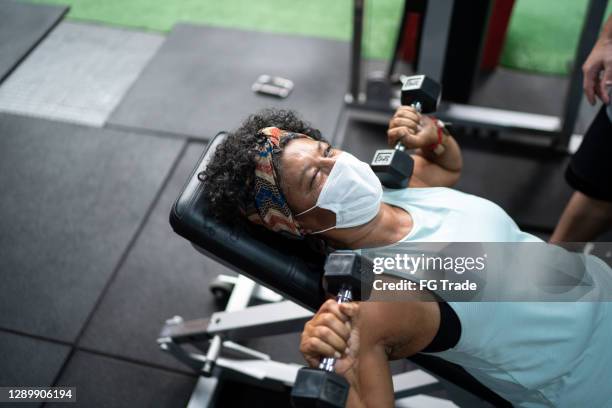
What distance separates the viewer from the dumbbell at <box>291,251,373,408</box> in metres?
0.98

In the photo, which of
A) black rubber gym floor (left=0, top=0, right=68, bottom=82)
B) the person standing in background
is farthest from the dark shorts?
black rubber gym floor (left=0, top=0, right=68, bottom=82)

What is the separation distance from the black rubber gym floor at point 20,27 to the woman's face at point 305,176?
2471 millimetres

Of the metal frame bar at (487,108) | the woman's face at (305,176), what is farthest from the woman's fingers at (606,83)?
the woman's face at (305,176)

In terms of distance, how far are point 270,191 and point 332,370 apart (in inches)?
18.7

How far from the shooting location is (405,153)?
4.79 ft

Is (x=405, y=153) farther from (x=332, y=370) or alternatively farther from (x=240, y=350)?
(x=240, y=350)

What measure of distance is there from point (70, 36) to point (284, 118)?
248 centimetres

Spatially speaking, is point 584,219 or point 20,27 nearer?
point 584,219

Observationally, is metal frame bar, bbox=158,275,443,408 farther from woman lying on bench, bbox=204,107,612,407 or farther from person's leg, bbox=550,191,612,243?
person's leg, bbox=550,191,612,243

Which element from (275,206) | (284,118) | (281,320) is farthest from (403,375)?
(284,118)

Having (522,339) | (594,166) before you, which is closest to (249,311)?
(522,339)

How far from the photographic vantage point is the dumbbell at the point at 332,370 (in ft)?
3.22

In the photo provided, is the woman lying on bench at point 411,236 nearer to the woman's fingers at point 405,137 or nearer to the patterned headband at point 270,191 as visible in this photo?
the patterned headband at point 270,191

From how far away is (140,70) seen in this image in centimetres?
315
